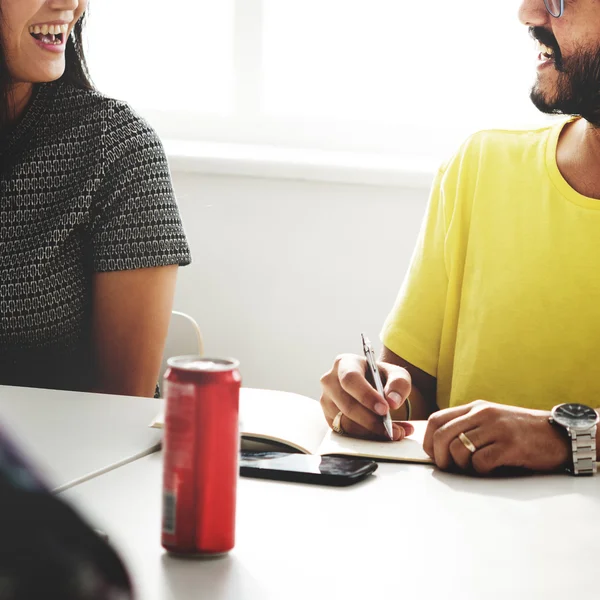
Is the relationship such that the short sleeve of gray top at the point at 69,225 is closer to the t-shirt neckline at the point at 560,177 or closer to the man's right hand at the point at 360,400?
the man's right hand at the point at 360,400

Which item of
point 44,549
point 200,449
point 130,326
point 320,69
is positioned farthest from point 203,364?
point 320,69

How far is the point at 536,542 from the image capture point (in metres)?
0.78

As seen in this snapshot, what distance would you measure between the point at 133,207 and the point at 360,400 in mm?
620

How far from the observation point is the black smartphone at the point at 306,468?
93cm

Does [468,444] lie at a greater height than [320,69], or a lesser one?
lesser

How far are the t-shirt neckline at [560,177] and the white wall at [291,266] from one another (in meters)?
0.78

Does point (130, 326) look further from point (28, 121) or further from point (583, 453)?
point (583, 453)

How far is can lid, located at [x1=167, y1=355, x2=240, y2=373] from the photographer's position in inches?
25.6

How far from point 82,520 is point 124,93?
7.77 feet

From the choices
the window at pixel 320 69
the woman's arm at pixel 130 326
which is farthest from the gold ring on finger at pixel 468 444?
the window at pixel 320 69

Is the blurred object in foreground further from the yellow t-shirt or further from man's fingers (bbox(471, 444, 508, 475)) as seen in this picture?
the yellow t-shirt

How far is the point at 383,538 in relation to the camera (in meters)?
0.78

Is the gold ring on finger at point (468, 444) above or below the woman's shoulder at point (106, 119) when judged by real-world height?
below

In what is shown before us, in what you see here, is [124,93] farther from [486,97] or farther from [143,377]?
[143,377]
